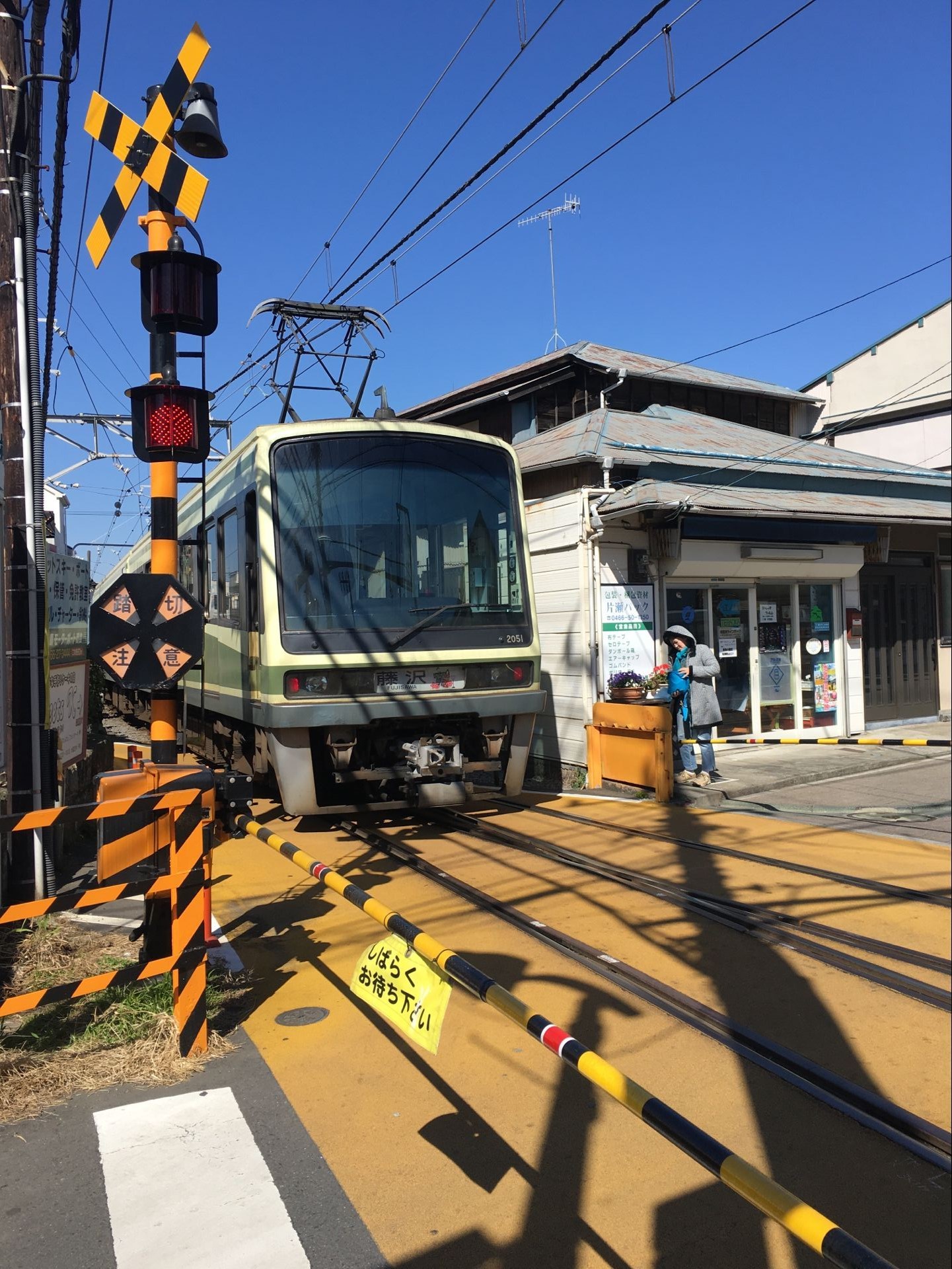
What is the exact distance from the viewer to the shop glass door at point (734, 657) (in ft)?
39.8

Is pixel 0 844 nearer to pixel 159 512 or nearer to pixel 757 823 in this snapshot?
pixel 159 512

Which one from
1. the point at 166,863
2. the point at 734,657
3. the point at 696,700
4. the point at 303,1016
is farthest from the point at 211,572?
the point at 734,657

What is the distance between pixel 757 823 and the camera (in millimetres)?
8273

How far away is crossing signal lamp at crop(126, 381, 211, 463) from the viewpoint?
4.67 meters

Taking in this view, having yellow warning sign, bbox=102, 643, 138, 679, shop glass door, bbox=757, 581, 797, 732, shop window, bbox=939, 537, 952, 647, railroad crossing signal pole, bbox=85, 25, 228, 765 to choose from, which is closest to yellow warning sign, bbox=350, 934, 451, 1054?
railroad crossing signal pole, bbox=85, 25, 228, 765

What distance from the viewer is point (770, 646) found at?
1264cm

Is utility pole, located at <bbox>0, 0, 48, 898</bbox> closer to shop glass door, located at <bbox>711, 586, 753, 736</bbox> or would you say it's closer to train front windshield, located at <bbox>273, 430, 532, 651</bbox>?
train front windshield, located at <bbox>273, 430, 532, 651</bbox>

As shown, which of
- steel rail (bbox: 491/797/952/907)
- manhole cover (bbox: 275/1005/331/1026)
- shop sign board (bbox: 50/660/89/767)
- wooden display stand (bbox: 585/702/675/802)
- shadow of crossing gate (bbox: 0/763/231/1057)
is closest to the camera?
shadow of crossing gate (bbox: 0/763/231/1057)

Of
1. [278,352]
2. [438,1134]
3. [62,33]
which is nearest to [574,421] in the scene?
[278,352]

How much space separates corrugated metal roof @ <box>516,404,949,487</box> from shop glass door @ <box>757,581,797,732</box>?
5.29 feet

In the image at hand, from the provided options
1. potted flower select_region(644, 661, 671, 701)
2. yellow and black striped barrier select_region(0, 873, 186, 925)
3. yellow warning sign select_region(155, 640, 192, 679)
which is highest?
yellow warning sign select_region(155, 640, 192, 679)

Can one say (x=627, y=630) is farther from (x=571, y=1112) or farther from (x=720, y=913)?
(x=571, y=1112)

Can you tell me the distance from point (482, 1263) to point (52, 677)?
18.9ft

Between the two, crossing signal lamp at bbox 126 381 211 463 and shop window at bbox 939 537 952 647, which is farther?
shop window at bbox 939 537 952 647
